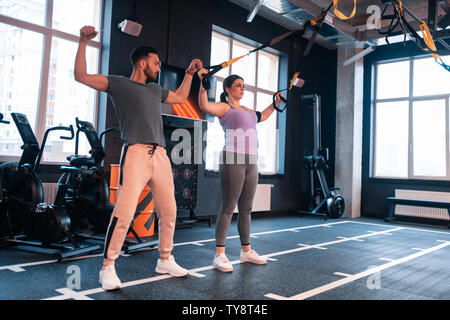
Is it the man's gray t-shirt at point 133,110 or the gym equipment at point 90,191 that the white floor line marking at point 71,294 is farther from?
the gym equipment at point 90,191

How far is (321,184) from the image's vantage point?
7000 millimetres

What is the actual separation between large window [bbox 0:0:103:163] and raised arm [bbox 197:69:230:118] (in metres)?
2.61

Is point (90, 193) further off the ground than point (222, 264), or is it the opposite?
point (90, 193)

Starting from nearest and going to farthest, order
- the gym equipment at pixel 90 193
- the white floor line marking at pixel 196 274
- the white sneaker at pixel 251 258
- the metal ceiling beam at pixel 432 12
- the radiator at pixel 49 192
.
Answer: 1. the white floor line marking at pixel 196 274
2. the white sneaker at pixel 251 258
3. the gym equipment at pixel 90 193
4. the metal ceiling beam at pixel 432 12
5. the radiator at pixel 49 192

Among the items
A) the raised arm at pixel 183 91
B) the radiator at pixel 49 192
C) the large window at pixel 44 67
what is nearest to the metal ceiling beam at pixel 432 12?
the raised arm at pixel 183 91

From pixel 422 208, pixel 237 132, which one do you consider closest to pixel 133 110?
pixel 237 132

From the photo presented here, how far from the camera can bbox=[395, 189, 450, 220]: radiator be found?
6713 mm

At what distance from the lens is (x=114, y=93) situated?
226 centimetres

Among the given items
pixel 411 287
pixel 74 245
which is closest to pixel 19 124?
pixel 74 245

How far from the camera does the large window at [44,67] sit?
4.25 metres

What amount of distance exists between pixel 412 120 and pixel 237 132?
581 centimetres

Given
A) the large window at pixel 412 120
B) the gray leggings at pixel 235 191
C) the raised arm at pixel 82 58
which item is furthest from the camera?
the large window at pixel 412 120

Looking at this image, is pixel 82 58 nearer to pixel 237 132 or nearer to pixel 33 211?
pixel 237 132

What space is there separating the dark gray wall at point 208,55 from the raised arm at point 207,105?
245 cm
